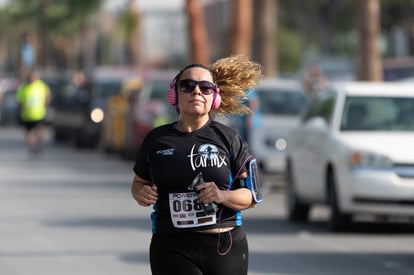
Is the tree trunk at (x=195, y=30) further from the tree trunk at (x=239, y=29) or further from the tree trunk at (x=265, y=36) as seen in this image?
the tree trunk at (x=265, y=36)

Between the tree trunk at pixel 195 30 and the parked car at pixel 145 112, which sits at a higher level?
the tree trunk at pixel 195 30

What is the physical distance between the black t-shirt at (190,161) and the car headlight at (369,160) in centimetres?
767

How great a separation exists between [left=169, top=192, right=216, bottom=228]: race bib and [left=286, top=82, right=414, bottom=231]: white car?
783 centimetres

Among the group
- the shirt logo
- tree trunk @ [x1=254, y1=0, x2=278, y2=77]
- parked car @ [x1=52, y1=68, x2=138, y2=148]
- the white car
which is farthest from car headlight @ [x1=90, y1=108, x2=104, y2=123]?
the shirt logo

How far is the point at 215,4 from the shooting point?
104000mm

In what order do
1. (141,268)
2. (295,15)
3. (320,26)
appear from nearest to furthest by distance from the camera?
1. (141,268)
2. (320,26)
3. (295,15)

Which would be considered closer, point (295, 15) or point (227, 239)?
point (227, 239)

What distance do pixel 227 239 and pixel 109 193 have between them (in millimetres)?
14661

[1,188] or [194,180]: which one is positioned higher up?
[194,180]

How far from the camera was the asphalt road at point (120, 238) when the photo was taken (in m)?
12.3

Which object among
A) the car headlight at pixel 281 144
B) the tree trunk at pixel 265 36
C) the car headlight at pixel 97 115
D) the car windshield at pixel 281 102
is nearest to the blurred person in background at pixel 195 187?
the car headlight at pixel 281 144

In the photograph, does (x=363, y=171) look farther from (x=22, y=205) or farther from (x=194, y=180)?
(x=194, y=180)

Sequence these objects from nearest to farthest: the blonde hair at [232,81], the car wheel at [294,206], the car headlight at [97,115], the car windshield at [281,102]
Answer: the blonde hair at [232,81]
the car wheel at [294,206]
the car windshield at [281,102]
the car headlight at [97,115]

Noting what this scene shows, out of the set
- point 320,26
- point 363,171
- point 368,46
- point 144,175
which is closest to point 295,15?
point 320,26
